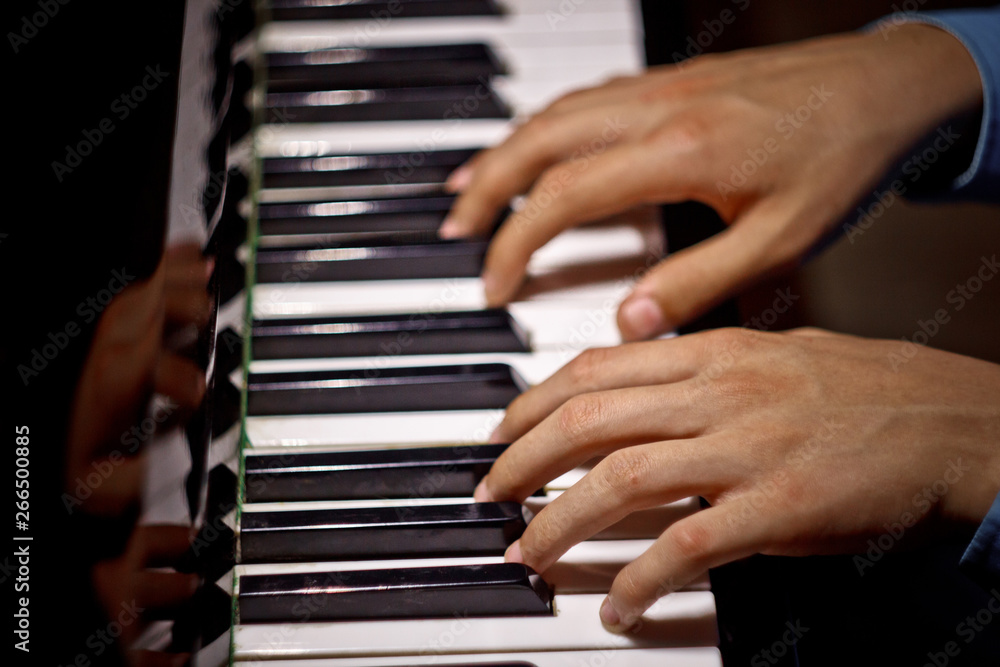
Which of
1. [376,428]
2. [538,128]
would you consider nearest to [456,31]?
[538,128]

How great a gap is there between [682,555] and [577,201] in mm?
396

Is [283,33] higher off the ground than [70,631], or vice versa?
[283,33]

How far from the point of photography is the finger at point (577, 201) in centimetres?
79

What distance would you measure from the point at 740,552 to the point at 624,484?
0.12m

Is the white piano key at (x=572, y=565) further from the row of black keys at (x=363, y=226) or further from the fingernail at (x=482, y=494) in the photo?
the row of black keys at (x=363, y=226)

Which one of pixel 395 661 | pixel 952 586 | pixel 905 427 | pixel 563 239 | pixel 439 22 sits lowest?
pixel 952 586

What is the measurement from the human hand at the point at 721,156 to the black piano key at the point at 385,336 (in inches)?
1.9

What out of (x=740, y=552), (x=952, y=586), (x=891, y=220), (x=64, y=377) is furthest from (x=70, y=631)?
(x=891, y=220)

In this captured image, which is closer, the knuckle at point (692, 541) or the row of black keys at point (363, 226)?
the knuckle at point (692, 541)

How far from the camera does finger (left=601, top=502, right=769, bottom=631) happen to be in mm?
607

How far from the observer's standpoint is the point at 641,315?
76cm

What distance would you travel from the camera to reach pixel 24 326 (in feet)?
1.91

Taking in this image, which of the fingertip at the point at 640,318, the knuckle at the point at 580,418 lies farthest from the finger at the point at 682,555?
the fingertip at the point at 640,318

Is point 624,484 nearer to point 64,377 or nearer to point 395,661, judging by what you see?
point 395,661
